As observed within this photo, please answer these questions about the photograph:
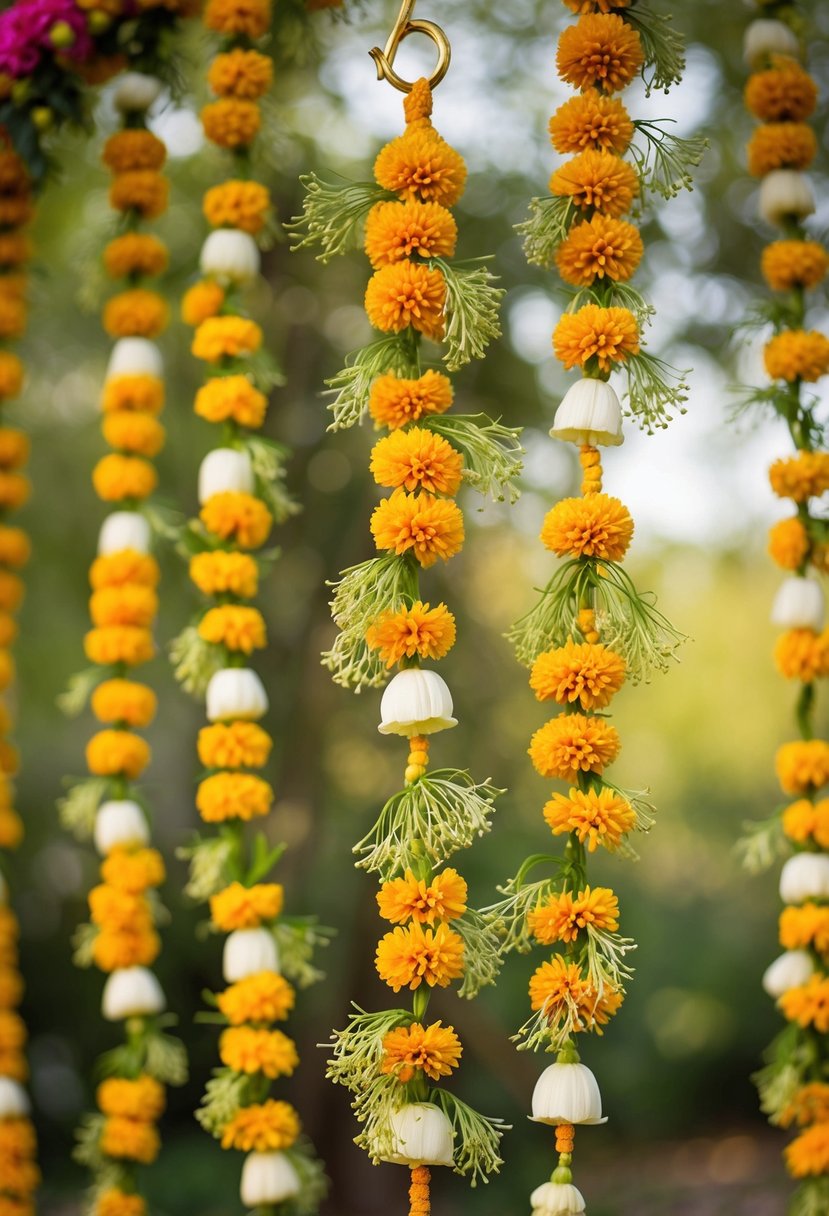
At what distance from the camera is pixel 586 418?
5.12 feet

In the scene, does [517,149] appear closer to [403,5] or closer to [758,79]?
[758,79]

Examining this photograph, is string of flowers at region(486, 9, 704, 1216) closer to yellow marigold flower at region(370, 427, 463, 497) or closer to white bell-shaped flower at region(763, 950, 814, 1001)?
yellow marigold flower at region(370, 427, 463, 497)

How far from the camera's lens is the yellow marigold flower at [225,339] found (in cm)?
205

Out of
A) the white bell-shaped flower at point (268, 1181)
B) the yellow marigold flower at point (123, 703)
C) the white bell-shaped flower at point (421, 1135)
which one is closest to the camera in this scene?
the white bell-shaped flower at point (421, 1135)

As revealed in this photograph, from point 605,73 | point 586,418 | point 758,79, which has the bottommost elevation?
point 586,418

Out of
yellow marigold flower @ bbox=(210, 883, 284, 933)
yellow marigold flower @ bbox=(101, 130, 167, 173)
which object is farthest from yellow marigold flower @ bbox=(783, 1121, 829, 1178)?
yellow marigold flower @ bbox=(101, 130, 167, 173)

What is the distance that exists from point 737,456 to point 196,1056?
308 cm

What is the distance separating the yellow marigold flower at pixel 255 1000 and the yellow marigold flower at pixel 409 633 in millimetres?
610

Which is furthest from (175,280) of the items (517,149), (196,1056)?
(196,1056)

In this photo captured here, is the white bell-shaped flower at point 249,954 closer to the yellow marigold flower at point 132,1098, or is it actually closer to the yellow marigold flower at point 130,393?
the yellow marigold flower at point 132,1098

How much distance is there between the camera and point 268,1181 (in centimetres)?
179

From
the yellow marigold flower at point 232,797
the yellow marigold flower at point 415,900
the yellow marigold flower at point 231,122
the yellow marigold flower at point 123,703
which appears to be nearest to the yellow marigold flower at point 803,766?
the yellow marigold flower at point 415,900

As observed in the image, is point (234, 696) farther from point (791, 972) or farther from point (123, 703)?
point (791, 972)

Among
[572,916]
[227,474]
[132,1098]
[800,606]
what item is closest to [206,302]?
[227,474]
